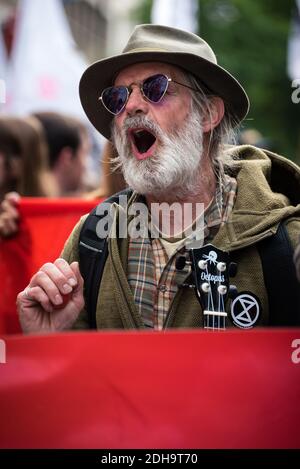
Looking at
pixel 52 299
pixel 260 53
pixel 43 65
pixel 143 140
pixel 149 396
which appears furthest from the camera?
pixel 260 53

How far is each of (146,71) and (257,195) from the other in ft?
2.02

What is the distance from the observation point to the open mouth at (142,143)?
373cm

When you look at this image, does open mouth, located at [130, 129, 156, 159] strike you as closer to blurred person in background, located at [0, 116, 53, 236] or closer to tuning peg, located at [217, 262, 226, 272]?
tuning peg, located at [217, 262, 226, 272]

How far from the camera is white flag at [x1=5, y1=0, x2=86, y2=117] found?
9156 mm

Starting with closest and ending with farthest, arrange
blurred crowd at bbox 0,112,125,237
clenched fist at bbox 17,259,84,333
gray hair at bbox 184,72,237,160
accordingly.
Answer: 1. clenched fist at bbox 17,259,84,333
2. gray hair at bbox 184,72,237,160
3. blurred crowd at bbox 0,112,125,237

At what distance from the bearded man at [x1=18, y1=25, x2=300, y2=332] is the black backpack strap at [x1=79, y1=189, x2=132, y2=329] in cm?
2

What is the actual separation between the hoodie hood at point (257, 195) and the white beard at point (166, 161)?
0.61ft

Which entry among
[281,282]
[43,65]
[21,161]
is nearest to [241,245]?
[281,282]

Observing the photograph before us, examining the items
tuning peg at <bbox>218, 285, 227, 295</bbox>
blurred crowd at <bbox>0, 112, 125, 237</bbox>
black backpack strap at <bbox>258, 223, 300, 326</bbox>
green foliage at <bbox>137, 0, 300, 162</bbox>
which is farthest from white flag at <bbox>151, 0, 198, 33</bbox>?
green foliage at <bbox>137, 0, 300, 162</bbox>

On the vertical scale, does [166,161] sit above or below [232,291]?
above

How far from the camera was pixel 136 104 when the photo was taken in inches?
144

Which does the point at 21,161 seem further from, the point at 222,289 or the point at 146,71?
the point at 222,289

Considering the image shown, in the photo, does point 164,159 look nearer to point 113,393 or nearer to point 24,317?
point 24,317

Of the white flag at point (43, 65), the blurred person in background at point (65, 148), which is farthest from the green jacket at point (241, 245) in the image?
the white flag at point (43, 65)
